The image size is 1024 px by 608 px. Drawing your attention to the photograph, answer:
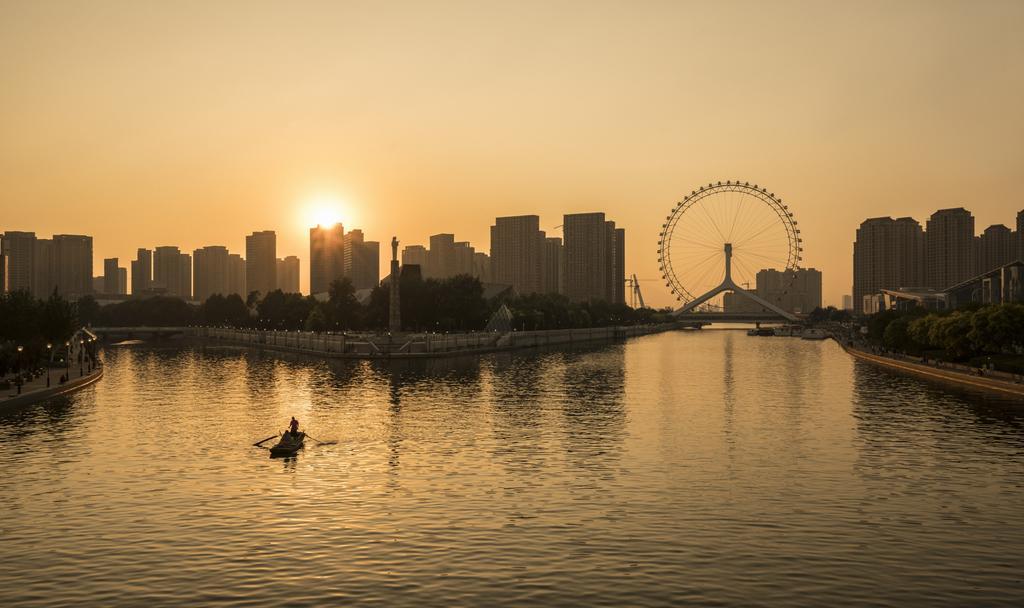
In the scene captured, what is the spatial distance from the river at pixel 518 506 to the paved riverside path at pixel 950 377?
7130mm

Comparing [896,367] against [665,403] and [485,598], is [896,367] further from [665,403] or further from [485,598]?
[485,598]

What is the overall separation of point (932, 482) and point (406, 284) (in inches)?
6378

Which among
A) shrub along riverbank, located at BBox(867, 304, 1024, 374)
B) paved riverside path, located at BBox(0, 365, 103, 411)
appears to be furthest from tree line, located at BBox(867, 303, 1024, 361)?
paved riverside path, located at BBox(0, 365, 103, 411)

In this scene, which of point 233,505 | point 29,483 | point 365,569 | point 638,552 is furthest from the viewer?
point 29,483

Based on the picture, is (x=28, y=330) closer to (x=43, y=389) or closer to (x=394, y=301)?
(x=43, y=389)

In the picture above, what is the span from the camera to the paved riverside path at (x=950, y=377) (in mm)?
73812

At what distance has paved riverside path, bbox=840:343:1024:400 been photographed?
242ft

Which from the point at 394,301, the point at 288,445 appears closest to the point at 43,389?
the point at 288,445

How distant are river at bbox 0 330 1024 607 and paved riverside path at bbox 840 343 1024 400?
7.13 meters

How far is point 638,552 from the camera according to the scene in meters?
26.9

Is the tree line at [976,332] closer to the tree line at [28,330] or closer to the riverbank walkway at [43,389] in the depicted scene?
the riverbank walkway at [43,389]

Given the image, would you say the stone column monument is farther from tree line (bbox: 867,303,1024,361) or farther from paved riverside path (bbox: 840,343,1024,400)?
tree line (bbox: 867,303,1024,361)

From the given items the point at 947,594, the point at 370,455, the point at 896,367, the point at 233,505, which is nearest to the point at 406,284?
the point at 896,367

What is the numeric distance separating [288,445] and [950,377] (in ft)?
233
